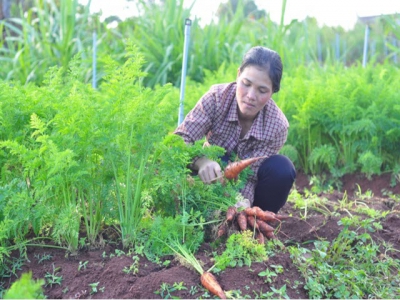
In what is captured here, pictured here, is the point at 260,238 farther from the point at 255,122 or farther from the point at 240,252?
the point at 255,122

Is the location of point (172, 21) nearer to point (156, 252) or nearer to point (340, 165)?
point (340, 165)

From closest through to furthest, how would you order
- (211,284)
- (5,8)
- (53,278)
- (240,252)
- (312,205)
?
(211,284) < (53,278) < (240,252) < (312,205) < (5,8)

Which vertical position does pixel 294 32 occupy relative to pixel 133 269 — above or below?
above

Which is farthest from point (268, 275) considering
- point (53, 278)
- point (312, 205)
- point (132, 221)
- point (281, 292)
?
point (312, 205)

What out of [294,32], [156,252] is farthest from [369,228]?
[294,32]

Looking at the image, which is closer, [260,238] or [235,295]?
[235,295]

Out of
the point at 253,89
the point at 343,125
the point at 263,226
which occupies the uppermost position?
the point at 253,89

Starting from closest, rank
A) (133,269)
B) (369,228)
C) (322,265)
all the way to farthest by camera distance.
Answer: (133,269)
(322,265)
(369,228)

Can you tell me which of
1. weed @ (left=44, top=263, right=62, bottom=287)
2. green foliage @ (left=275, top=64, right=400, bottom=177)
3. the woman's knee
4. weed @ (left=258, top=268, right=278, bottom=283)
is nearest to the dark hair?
the woman's knee

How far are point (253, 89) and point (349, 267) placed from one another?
108 cm

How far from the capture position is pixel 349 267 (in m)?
3.11

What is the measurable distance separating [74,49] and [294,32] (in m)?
5.98

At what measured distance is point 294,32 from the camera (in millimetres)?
13062

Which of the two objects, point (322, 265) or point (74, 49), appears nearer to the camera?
point (322, 265)
